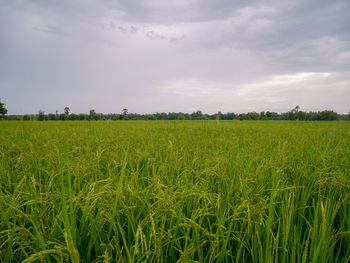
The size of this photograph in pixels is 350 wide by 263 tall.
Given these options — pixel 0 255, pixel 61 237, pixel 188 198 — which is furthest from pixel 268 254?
pixel 0 255

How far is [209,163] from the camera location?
2061 mm

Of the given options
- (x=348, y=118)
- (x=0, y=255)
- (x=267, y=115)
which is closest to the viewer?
(x=0, y=255)

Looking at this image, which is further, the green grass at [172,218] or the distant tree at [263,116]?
the distant tree at [263,116]

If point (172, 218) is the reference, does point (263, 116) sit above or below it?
above

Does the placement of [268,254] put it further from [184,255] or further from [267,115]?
[267,115]

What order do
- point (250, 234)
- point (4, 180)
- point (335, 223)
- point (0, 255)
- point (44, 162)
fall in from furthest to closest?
point (44, 162) < point (4, 180) < point (335, 223) < point (250, 234) < point (0, 255)

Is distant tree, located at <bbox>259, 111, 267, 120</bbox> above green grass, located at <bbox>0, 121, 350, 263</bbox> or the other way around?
above

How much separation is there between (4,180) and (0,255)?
3.69ft

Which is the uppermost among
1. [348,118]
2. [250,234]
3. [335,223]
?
[348,118]

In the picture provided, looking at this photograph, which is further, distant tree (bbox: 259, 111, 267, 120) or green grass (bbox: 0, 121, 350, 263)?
distant tree (bbox: 259, 111, 267, 120)

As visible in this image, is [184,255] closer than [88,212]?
Yes

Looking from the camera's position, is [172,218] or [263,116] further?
[263,116]

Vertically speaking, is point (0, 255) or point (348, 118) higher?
point (348, 118)

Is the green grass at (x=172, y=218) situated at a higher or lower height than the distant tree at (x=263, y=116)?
lower
